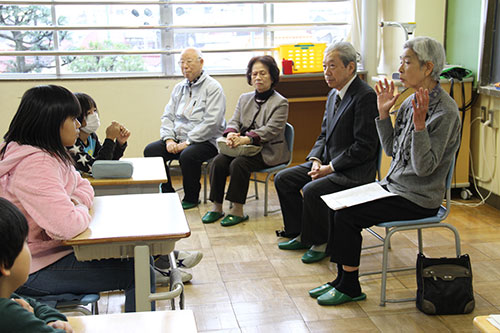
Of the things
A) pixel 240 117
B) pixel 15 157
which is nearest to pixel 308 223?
pixel 240 117

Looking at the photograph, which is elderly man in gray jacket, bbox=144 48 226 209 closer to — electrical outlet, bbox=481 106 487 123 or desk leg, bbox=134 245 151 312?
electrical outlet, bbox=481 106 487 123

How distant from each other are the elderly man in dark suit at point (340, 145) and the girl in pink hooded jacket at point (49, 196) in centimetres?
163

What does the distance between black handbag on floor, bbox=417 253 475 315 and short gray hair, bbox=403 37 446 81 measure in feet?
2.97

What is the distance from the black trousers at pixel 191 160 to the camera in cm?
488

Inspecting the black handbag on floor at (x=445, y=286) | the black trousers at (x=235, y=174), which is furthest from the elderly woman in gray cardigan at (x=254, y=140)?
the black handbag on floor at (x=445, y=286)

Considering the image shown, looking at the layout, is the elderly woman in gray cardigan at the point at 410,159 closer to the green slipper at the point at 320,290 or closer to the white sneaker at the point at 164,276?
the green slipper at the point at 320,290

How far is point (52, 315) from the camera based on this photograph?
1.54 metres

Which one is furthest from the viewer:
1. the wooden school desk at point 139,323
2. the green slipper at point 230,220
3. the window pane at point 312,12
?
the window pane at point 312,12

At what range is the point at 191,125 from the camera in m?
5.12

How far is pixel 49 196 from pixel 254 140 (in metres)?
2.59

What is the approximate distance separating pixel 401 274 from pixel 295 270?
0.60m

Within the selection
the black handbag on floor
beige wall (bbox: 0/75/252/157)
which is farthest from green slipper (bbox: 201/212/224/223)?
the black handbag on floor

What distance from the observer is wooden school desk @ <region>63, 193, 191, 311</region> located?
2.10m

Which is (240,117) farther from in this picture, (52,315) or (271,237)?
(52,315)
